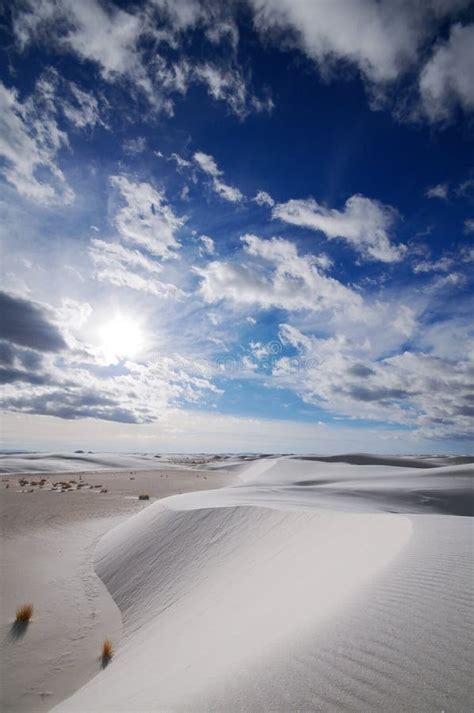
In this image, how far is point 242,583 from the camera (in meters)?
5.22

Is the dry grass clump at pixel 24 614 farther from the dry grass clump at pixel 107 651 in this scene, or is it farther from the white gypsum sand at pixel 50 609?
the dry grass clump at pixel 107 651

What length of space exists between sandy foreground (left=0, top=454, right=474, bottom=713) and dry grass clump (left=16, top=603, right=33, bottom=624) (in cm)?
12

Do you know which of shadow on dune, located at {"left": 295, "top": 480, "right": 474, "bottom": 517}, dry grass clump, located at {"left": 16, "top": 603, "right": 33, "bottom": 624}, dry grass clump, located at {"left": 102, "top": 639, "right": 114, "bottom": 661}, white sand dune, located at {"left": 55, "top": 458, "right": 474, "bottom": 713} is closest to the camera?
white sand dune, located at {"left": 55, "top": 458, "right": 474, "bottom": 713}

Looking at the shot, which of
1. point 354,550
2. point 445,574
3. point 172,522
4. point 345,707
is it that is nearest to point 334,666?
point 345,707

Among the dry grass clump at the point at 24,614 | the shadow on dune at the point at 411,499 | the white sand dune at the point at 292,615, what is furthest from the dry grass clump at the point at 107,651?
the shadow on dune at the point at 411,499

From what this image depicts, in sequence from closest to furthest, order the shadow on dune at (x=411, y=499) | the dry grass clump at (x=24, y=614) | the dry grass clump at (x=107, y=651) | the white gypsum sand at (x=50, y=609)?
the white gypsum sand at (x=50, y=609) < the dry grass clump at (x=107, y=651) < the dry grass clump at (x=24, y=614) < the shadow on dune at (x=411, y=499)

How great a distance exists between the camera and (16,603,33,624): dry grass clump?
17.9ft

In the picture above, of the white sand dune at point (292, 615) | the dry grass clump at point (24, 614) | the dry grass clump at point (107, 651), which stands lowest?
the dry grass clump at point (107, 651)

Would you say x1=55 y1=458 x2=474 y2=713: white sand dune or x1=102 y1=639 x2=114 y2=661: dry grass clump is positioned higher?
x1=55 y1=458 x2=474 y2=713: white sand dune

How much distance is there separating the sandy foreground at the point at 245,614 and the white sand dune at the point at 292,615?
2cm

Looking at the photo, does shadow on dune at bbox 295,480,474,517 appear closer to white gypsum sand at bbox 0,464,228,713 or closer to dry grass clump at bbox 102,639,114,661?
white gypsum sand at bbox 0,464,228,713

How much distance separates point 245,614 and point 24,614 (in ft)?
11.9

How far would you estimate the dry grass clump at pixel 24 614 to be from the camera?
17.9 feet

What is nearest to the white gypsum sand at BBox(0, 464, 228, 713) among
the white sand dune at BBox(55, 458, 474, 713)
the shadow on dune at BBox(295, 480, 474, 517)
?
the white sand dune at BBox(55, 458, 474, 713)
